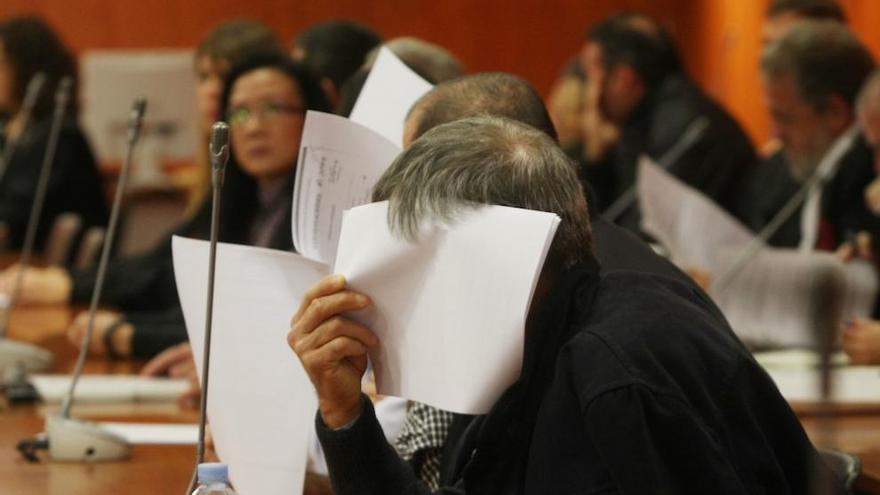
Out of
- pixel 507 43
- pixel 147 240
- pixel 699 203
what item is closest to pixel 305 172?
pixel 699 203

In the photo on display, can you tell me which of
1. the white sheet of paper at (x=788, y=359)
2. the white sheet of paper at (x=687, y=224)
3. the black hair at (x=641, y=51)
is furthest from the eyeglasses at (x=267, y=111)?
the black hair at (x=641, y=51)

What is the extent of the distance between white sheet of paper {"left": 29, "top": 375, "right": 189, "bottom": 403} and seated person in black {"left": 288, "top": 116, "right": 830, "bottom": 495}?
1.39 m

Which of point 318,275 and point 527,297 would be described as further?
point 318,275

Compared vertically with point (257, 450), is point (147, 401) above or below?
below

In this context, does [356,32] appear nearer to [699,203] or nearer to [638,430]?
[699,203]

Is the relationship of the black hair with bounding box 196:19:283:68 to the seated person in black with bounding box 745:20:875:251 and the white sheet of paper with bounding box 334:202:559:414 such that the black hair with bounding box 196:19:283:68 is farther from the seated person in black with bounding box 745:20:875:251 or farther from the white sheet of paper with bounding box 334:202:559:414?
the white sheet of paper with bounding box 334:202:559:414

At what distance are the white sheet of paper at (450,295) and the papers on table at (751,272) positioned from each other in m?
1.53

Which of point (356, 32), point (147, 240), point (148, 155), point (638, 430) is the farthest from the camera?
point (148, 155)

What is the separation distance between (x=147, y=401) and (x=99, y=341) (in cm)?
70

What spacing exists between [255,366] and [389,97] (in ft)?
2.01

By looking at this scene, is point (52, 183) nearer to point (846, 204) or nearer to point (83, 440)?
point (846, 204)

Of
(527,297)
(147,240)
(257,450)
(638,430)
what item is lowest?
(147,240)

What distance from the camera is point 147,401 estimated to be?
3.04 m

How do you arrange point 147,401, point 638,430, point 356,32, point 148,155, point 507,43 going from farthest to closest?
point 507,43 < point 148,155 < point 356,32 < point 147,401 < point 638,430
